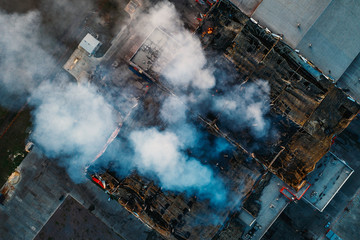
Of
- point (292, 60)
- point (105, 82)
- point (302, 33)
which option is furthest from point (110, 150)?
point (302, 33)

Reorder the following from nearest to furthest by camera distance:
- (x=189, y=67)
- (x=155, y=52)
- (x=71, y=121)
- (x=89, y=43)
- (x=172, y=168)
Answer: (x=189, y=67)
(x=155, y=52)
(x=172, y=168)
(x=89, y=43)
(x=71, y=121)

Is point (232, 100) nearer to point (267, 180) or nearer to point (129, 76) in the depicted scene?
point (267, 180)

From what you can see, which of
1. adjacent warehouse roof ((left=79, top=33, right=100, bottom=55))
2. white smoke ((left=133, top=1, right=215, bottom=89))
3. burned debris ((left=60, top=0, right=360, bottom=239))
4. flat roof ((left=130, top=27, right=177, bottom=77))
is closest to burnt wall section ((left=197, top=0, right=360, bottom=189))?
burned debris ((left=60, top=0, right=360, bottom=239))

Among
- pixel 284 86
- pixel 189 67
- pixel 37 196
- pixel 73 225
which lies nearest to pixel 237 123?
pixel 284 86

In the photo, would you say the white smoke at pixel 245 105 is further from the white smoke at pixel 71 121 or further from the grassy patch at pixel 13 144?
the grassy patch at pixel 13 144

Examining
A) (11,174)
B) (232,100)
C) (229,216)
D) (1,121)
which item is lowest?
(11,174)

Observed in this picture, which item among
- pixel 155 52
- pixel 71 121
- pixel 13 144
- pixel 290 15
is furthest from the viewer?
pixel 13 144

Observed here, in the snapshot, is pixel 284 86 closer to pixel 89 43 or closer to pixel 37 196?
pixel 89 43
